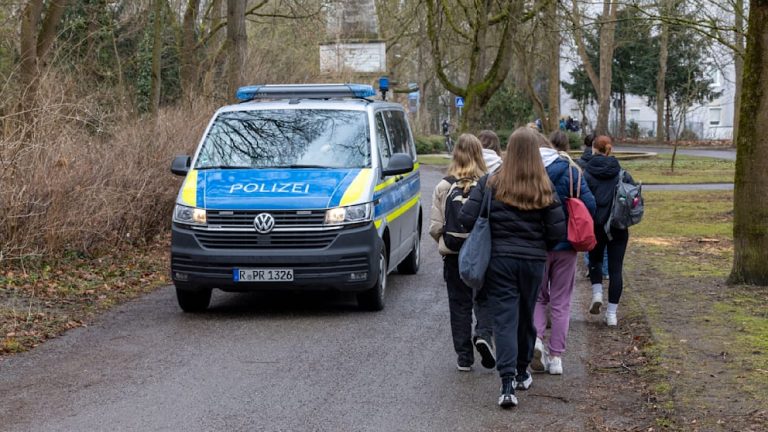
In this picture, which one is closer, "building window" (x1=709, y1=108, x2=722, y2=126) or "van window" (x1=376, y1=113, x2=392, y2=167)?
"van window" (x1=376, y1=113, x2=392, y2=167)

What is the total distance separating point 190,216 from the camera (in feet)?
32.8

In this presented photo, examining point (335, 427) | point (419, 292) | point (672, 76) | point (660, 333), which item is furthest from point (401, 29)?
point (672, 76)

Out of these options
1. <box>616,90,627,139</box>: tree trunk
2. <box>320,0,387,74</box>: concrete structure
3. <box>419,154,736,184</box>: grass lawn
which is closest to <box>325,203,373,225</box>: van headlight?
<box>419,154,736,184</box>: grass lawn

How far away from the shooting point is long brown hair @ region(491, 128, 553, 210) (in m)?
6.68

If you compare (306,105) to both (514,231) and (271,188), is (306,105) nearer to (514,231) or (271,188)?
(271,188)

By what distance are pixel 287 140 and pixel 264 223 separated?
5.08ft

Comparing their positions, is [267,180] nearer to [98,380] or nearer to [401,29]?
[98,380]

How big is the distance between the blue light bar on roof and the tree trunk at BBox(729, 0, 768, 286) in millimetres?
4192

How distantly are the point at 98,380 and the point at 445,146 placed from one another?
150 feet

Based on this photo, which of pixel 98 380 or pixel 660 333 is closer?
pixel 98 380

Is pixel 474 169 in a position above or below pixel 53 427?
above

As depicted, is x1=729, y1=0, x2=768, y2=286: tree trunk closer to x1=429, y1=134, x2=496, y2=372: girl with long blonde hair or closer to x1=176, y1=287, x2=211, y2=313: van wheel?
x1=429, y1=134, x2=496, y2=372: girl with long blonde hair

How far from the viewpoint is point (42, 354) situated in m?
8.50

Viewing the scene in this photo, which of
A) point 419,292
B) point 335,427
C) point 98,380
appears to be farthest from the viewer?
point 419,292
